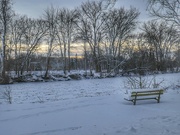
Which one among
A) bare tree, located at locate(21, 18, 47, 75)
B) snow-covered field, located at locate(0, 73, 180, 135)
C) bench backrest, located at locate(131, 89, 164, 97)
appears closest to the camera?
snow-covered field, located at locate(0, 73, 180, 135)

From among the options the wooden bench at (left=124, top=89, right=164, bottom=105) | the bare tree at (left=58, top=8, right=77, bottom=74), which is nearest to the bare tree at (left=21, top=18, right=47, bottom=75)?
the bare tree at (left=58, top=8, right=77, bottom=74)

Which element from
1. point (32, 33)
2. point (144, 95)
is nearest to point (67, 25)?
point (32, 33)

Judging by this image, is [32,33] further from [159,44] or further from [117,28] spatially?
[159,44]

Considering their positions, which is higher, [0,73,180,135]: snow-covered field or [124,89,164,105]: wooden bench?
[124,89,164,105]: wooden bench

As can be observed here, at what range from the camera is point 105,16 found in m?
45.8

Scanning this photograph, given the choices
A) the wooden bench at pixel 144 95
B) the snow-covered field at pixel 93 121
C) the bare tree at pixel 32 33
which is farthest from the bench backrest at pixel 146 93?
the bare tree at pixel 32 33

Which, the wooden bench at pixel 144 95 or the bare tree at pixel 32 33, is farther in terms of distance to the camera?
the bare tree at pixel 32 33

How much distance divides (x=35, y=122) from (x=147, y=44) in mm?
57172

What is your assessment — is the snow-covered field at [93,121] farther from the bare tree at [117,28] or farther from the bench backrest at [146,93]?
the bare tree at [117,28]

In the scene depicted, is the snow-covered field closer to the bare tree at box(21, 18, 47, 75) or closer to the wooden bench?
the wooden bench

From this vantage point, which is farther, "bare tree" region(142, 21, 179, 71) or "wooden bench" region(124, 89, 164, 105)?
"bare tree" region(142, 21, 179, 71)

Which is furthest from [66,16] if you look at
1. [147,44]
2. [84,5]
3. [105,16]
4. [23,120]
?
[23,120]

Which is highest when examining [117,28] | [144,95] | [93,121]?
[117,28]

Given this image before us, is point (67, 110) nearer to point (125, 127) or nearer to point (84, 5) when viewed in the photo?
point (125, 127)
